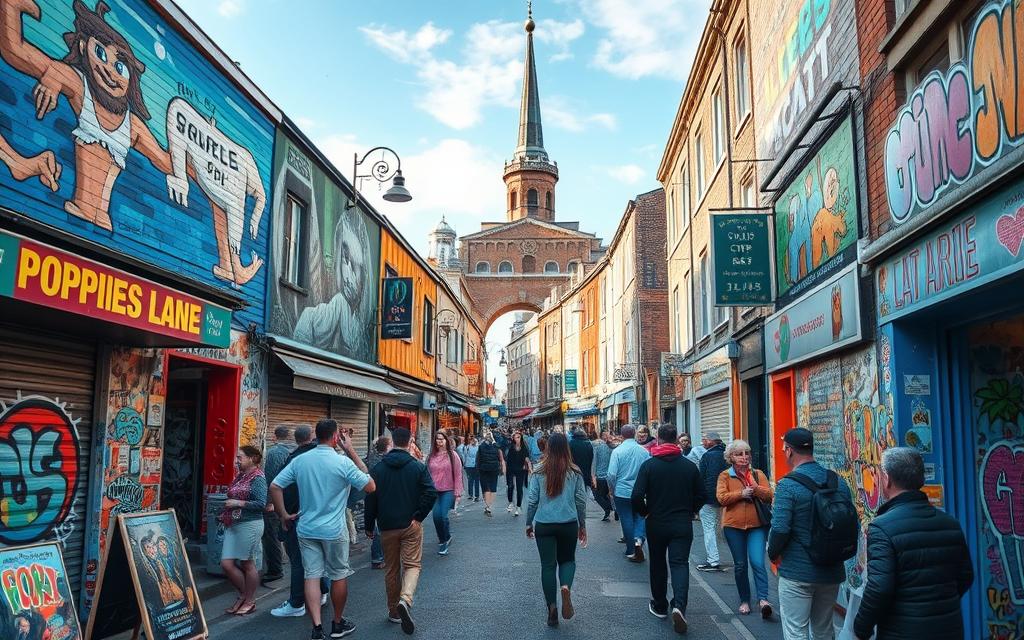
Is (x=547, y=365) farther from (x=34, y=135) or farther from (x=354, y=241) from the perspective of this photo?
(x=34, y=135)

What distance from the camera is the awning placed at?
11500 mm

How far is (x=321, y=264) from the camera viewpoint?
13883mm

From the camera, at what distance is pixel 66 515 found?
7.11 meters

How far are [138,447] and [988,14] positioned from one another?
27.9ft

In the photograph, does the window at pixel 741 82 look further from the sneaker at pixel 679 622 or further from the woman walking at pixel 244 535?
the woman walking at pixel 244 535

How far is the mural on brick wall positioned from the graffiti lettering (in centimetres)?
166

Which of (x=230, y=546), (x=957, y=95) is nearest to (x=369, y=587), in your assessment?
(x=230, y=546)

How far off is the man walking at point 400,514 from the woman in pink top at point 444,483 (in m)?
3.89

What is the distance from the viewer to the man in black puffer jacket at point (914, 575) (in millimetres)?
3797

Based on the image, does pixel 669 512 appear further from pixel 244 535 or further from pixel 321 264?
pixel 321 264

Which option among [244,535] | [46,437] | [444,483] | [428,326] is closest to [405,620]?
[244,535]

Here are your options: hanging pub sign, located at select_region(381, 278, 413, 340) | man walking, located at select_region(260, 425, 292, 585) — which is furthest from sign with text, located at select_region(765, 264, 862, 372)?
hanging pub sign, located at select_region(381, 278, 413, 340)

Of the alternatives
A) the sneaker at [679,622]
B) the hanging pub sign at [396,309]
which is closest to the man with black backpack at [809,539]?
the sneaker at [679,622]

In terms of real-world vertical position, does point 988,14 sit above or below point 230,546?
above
